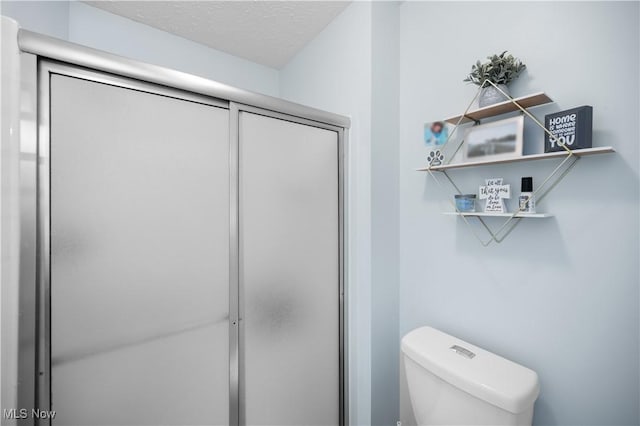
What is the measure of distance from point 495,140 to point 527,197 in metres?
0.22

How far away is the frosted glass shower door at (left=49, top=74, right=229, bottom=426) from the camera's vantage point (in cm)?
83

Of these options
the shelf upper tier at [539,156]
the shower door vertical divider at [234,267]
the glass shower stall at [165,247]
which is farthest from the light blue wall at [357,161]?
the shower door vertical divider at [234,267]

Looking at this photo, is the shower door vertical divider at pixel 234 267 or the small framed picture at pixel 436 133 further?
the small framed picture at pixel 436 133

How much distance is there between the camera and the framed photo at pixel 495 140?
93cm

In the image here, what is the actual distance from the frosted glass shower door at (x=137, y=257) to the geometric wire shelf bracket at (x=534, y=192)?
0.92m

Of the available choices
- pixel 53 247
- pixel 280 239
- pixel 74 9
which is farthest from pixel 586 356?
pixel 74 9

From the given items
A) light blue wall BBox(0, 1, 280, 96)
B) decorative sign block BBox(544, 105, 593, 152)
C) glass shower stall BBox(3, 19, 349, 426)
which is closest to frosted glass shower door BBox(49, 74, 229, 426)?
glass shower stall BBox(3, 19, 349, 426)

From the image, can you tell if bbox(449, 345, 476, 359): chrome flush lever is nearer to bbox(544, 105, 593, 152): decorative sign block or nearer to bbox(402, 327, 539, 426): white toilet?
bbox(402, 327, 539, 426): white toilet

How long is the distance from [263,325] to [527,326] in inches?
39.3

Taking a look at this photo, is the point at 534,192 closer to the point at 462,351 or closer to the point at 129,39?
the point at 462,351

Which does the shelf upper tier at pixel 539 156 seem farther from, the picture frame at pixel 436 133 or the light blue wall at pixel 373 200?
the light blue wall at pixel 373 200

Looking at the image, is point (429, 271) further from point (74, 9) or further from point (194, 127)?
point (74, 9)

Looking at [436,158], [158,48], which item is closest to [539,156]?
[436,158]

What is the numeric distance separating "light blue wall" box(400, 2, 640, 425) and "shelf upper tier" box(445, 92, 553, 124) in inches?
2.2
